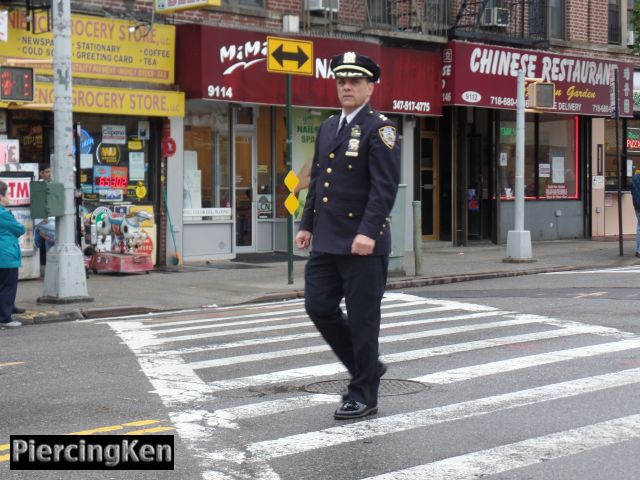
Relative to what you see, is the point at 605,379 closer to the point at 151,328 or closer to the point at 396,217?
the point at 151,328

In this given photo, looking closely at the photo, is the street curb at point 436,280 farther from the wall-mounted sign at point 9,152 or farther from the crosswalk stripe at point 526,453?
the crosswalk stripe at point 526,453

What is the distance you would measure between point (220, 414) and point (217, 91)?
41.8 ft

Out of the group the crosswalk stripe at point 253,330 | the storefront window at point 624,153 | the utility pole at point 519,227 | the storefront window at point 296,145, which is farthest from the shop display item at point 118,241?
the storefront window at point 624,153

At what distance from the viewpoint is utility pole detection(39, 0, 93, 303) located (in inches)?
558

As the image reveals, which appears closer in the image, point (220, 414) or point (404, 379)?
point (220, 414)

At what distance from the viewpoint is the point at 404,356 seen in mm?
9633

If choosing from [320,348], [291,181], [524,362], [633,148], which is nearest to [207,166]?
[291,181]

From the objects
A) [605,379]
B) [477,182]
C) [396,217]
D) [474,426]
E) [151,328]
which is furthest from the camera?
[477,182]

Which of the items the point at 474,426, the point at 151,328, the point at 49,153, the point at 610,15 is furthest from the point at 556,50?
the point at 474,426

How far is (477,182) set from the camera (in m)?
25.6

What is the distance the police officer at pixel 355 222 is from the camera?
6.89 metres

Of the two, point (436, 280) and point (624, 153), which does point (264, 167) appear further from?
point (624, 153)

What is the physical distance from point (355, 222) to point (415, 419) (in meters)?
1.33

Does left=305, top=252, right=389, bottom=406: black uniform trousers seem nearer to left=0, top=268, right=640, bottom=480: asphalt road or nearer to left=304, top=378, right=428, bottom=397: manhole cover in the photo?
left=0, top=268, right=640, bottom=480: asphalt road
